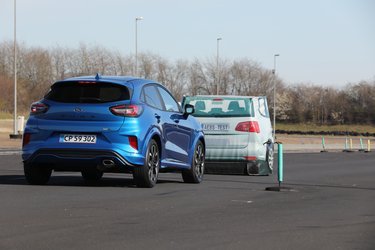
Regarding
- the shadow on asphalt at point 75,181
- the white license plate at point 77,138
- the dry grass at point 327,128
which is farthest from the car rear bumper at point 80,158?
the dry grass at point 327,128

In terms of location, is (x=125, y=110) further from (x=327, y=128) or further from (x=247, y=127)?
(x=327, y=128)

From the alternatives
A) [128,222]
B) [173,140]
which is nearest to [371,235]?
[128,222]

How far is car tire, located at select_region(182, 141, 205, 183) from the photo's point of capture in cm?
1376

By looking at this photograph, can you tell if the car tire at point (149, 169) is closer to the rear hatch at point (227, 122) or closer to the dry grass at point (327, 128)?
the rear hatch at point (227, 122)

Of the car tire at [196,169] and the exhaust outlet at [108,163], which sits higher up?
the exhaust outlet at [108,163]

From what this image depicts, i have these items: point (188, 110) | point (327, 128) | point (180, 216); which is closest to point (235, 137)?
point (188, 110)

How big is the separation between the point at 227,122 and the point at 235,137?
0.38 metres

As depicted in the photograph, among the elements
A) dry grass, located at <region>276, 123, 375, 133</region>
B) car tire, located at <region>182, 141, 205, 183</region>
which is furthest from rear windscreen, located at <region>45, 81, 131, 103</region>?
dry grass, located at <region>276, 123, 375, 133</region>

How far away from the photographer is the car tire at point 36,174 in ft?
39.5

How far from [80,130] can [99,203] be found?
6.29ft

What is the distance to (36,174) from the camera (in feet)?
40.0

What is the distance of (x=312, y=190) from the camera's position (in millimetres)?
13398

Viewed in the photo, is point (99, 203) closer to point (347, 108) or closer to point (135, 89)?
point (135, 89)

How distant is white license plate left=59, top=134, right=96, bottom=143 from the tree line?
5954 centimetres
